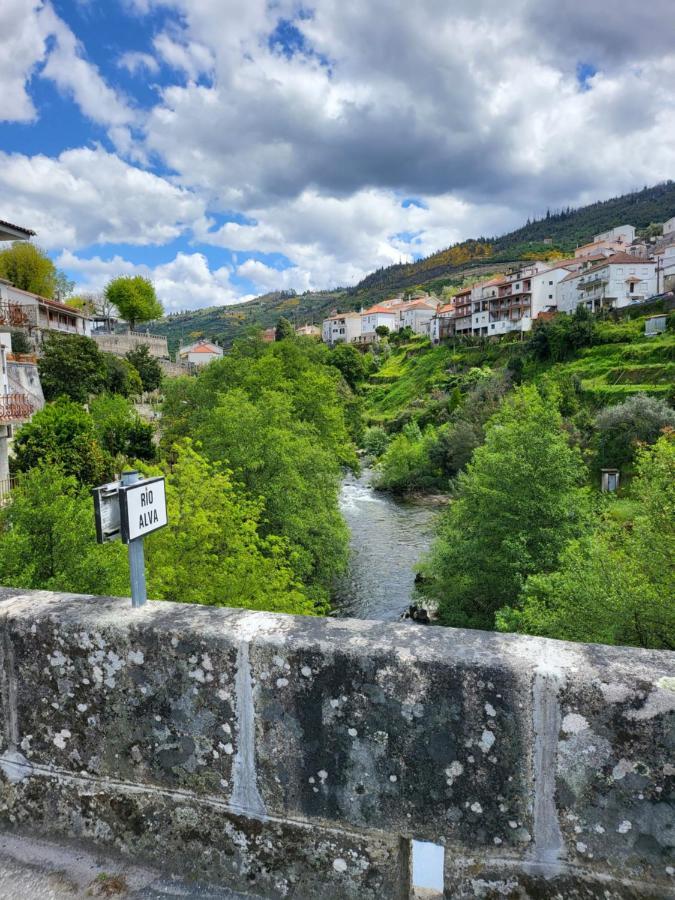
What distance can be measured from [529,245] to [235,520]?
189220 mm

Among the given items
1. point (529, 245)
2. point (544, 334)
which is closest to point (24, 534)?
point (544, 334)

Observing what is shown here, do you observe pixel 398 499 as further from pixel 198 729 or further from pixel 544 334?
pixel 198 729

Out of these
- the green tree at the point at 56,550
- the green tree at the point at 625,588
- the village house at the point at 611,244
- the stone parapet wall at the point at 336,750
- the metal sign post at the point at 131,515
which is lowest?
the green tree at the point at 625,588

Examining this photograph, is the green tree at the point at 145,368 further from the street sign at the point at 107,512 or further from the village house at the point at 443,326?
the street sign at the point at 107,512

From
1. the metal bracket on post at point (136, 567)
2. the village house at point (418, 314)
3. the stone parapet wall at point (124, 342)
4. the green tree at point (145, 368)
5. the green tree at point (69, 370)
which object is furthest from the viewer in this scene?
the village house at point (418, 314)

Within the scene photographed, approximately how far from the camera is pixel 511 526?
61.9 ft

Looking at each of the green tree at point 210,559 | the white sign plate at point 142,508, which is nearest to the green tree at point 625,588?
the green tree at point 210,559

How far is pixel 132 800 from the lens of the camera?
2.48 m

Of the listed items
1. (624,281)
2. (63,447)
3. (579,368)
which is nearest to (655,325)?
(579,368)

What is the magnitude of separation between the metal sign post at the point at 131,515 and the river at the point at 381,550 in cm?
1747

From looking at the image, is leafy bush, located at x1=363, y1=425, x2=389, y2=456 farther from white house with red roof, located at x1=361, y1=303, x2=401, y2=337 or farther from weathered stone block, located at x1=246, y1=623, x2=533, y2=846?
white house with red roof, located at x1=361, y1=303, x2=401, y2=337

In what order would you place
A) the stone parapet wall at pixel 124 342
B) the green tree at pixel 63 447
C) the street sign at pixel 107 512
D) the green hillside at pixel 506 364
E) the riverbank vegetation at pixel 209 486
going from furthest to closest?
the stone parapet wall at pixel 124 342
the green hillside at pixel 506 364
the green tree at pixel 63 447
the riverbank vegetation at pixel 209 486
the street sign at pixel 107 512

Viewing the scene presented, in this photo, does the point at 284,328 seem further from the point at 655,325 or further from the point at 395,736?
the point at 395,736

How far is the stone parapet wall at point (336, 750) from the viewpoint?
1.98m
